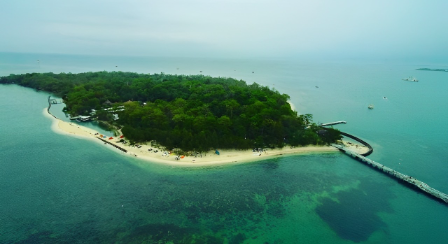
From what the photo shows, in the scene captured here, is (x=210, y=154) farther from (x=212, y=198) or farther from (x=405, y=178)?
(x=405, y=178)

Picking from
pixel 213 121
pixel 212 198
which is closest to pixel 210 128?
pixel 213 121

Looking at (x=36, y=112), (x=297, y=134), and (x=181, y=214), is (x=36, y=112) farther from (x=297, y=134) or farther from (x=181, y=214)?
(x=297, y=134)

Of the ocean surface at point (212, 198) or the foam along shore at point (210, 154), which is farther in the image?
the foam along shore at point (210, 154)

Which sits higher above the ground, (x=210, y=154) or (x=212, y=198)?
(x=210, y=154)

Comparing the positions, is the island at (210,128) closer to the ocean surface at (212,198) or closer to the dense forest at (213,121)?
the dense forest at (213,121)

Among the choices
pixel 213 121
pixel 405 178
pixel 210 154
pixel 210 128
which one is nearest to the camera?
pixel 405 178

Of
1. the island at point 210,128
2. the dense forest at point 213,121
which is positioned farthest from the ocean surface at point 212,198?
the dense forest at point 213,121

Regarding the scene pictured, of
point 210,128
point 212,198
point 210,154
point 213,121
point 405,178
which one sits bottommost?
point 405,178

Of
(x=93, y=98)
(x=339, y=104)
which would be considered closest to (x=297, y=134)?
(x=339, y=104)
